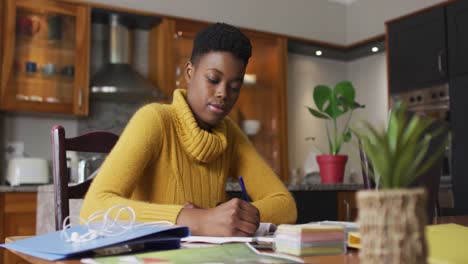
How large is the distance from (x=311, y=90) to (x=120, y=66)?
2.00 metres

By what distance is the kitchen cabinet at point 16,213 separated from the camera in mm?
3008

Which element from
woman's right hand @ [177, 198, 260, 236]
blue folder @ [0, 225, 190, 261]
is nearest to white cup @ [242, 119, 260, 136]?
woman's right hand @ [177, 198, 260, 236]

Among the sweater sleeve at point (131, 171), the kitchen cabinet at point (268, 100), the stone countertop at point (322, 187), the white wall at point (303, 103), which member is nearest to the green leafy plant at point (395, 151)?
the sweater sleeve at point (131, 171)

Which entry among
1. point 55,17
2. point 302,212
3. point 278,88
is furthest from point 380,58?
point 55,17

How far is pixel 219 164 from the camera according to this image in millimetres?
1479

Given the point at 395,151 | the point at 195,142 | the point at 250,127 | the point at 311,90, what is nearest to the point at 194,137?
the point at 195,142

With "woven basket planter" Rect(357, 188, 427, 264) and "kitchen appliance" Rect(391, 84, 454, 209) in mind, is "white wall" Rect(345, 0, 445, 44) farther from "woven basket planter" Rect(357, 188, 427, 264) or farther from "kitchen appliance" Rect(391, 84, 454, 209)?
"woven basket planter" Rect(357, 188, 427, 264)

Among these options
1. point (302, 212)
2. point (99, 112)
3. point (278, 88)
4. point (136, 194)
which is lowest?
point (302, 212)

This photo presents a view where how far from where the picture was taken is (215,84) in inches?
52.7

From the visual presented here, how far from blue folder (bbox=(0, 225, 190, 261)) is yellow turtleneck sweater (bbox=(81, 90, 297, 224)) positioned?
31cm

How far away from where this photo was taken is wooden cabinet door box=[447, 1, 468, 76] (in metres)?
3.71

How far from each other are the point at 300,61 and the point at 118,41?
6.18 ft

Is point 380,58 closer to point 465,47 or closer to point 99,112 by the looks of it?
point 465,47

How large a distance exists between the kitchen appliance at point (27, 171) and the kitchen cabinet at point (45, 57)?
36 centimetres
